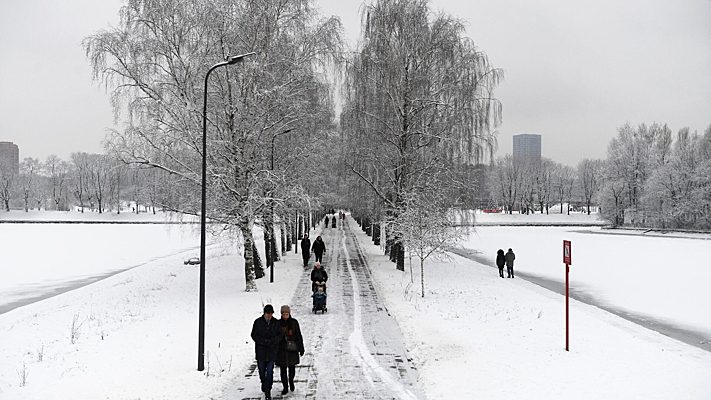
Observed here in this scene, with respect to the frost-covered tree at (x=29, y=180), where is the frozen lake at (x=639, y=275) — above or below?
below

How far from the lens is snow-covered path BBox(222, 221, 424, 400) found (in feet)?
30.7

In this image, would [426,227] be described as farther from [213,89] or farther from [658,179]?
[658,179]

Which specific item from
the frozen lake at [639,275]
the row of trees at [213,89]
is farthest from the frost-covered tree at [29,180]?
the row of trees at [213,89]

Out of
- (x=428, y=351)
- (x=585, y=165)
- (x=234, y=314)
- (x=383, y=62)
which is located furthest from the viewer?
(x=585, y=165)

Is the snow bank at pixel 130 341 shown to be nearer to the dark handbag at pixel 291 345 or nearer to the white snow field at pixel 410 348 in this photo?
the white snow field at pixel 410 348

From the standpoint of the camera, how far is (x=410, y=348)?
12180 millimetres

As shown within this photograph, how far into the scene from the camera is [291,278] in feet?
79.7

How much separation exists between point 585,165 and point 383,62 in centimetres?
11640

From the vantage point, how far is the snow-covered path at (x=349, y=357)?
9367 mm

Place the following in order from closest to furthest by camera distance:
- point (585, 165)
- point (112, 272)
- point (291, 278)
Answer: point (291, 278) < point (112, 272) < point (585, 165)

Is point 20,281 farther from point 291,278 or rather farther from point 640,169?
point 640,169

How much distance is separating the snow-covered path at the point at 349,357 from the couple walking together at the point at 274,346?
35cm

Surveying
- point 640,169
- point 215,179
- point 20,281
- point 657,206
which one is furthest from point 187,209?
point 640,169

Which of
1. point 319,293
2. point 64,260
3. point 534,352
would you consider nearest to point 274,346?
point 534,352
